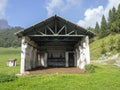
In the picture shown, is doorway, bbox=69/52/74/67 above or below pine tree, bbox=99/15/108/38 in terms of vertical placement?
below

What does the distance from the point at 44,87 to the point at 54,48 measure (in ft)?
68.3

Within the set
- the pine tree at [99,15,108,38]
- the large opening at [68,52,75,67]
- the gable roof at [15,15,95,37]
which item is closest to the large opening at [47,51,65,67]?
→ the large opening at [68,52,75,67]

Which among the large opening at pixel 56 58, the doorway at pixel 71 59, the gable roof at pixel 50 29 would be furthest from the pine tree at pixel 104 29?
the gable roof at pixel 50 29

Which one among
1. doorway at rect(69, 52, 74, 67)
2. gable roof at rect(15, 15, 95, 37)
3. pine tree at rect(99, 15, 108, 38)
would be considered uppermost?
pine tree at rect(99, 15, 108, 38)

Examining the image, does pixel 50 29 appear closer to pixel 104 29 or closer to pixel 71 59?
pixel 71 59

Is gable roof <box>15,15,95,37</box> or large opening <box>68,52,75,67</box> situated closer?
gable roof <box>15,15,95,37</box>

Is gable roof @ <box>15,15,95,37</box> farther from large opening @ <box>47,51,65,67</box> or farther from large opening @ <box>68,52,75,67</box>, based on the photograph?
large opening @ <box>68,52,75,67</box>

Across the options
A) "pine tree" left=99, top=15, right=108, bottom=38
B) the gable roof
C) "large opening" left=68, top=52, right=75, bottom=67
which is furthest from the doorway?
"pine tree" left=99, top=15, right=108, bottom=38

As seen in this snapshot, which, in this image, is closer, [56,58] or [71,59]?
[56,58]

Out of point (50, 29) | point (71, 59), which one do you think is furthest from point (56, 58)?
point (50, 29)

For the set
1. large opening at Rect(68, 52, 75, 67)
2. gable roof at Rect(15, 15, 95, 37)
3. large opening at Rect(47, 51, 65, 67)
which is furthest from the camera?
large opening at Rect(68, 52, 75, 67)

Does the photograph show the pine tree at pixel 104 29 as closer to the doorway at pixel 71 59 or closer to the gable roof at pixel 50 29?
the doorway at pixel 71 59

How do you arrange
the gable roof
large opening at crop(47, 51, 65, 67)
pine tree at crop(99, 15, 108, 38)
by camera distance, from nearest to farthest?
1. the gable roof
2. large opening at crop(47, 51, 65, 67)
3. pine tree at crop(99, 15, 108, 38)

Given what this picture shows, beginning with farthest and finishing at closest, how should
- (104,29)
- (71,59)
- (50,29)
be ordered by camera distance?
(104,29), (71,59), (50,29)
